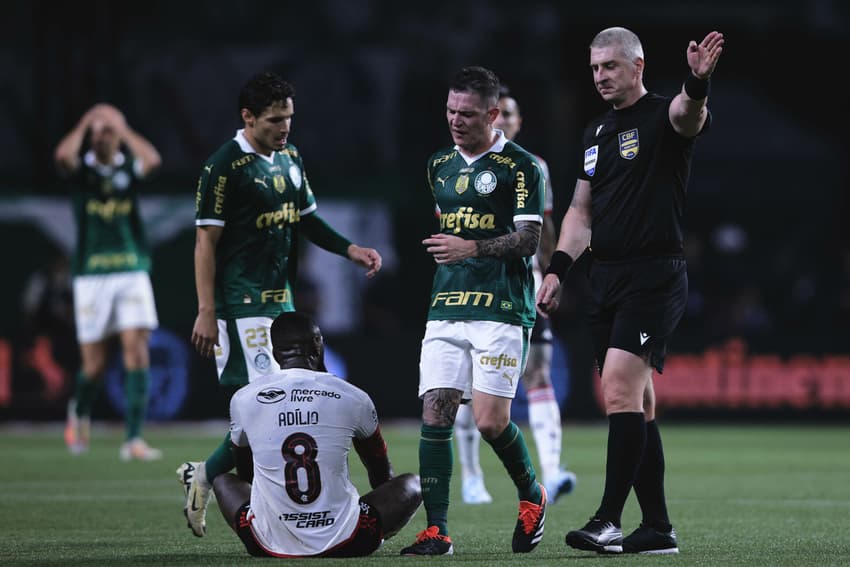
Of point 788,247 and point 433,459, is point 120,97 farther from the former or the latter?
point 433,459

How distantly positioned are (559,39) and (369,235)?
270 inches

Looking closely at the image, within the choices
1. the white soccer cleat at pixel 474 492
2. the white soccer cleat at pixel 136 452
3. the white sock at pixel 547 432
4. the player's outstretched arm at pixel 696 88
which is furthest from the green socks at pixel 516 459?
the white soccer cleat at pixel 136 452

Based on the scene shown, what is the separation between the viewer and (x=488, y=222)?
287 inches

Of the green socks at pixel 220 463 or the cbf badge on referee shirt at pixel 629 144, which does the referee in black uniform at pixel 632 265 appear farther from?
the green socks at pixel 220 463

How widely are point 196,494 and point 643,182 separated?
256 cm

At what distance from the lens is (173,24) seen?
2298cm

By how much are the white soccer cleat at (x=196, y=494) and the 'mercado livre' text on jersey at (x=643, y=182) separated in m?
2.20

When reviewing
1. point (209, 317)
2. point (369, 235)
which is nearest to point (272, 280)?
point (209, 317)

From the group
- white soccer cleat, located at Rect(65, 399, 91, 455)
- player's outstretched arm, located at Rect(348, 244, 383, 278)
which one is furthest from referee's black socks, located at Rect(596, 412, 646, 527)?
white soccer cleat, located at Rect(65, 399, 91, 455)

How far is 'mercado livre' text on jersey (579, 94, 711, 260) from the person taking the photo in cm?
700

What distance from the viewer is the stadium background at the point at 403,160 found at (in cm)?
1825

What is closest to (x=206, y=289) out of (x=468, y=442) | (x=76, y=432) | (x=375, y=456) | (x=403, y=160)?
(x=375, y=456)

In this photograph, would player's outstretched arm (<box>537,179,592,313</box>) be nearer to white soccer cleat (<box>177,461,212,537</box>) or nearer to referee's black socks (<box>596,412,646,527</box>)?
referee's black socks (<box>596,412,646,527</box>)

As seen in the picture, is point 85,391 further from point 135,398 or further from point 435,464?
point 435,464
